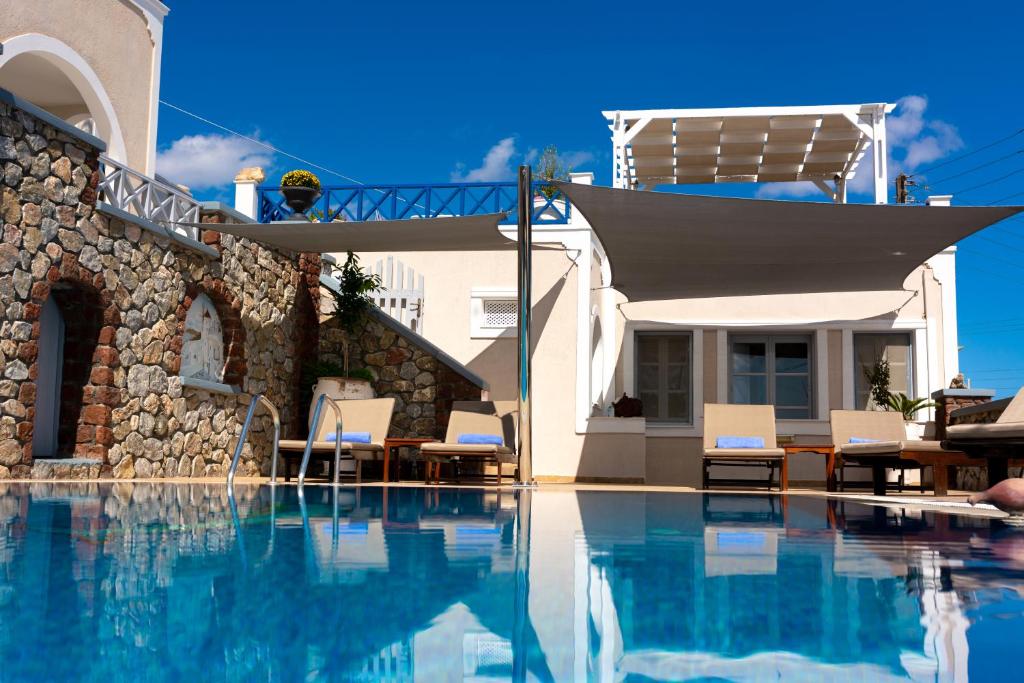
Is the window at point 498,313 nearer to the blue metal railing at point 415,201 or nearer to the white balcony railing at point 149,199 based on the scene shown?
the blue metal railing at point 415,201

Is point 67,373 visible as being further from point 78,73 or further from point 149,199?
point 78,73

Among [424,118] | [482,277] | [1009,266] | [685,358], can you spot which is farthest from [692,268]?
[1009,266]

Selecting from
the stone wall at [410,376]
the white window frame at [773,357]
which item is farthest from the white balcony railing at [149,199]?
the white window frame at [773,357]

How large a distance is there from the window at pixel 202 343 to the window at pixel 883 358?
9.61m

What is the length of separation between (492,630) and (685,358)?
1365 cm

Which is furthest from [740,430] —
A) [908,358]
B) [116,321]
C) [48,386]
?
[48,386]

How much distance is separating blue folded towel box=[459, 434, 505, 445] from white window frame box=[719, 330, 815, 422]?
521 cm

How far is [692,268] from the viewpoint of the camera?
1123 cm

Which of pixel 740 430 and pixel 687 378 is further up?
pixel 687 378

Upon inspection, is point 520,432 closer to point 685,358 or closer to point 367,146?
point 685,358

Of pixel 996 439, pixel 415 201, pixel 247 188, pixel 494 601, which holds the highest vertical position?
pixel 247 188

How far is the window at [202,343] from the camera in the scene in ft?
38.8

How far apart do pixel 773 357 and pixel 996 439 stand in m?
9.21

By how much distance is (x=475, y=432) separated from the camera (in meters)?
12.0
